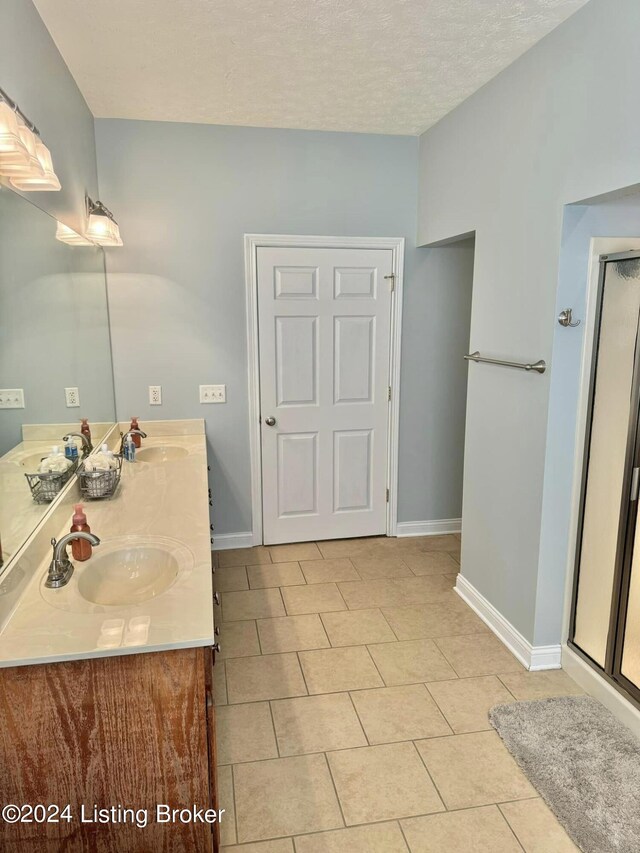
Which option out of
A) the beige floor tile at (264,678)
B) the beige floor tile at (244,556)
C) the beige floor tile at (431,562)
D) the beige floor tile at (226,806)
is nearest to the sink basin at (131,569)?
the beige floor tile at (226,806)

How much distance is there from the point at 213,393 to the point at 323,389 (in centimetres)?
70

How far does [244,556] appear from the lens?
3.88m

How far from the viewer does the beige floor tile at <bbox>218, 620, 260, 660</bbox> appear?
2.81 metres

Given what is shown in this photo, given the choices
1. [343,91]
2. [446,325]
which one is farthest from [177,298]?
[446,325]

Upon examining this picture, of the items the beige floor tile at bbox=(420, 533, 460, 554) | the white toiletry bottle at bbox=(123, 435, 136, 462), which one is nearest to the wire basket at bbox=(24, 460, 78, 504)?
the white toiletry bottle at bbox=(123, 435, 136, 462)

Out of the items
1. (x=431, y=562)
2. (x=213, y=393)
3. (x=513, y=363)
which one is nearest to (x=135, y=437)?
(x=213, y=393)

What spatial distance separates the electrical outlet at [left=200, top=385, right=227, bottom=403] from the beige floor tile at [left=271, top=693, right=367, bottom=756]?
188 centimetres

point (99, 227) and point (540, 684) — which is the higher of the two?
point (99, 227)

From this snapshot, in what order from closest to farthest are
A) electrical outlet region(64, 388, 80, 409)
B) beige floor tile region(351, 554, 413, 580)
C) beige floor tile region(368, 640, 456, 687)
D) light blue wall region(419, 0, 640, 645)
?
light blue wall region(419, 0, 640, 645), electrical outlet region(64, 388, 80, 409), beige floor tile region(368, 640, 456, 687), beige floor tile region(351, 554, 413, 580)

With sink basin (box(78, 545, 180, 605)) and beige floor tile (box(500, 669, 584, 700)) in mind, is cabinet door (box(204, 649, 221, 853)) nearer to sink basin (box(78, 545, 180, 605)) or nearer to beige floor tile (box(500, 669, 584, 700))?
sink basin (box(78, 545, 180, 605))

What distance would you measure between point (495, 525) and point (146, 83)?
2667 mm

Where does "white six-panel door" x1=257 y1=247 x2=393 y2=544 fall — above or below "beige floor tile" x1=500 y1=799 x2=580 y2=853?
above

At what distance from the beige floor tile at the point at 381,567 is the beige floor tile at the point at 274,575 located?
14.7 inches

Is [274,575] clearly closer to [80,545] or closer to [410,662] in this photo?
[410,662]
